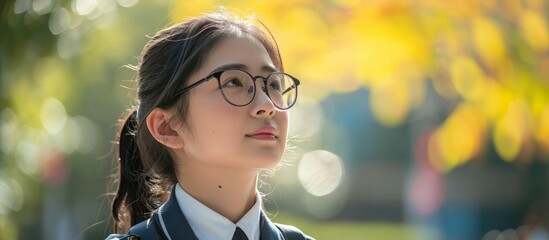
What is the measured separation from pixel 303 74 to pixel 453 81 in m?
1.02

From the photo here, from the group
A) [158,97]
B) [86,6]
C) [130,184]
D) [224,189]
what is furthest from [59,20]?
[224,189]

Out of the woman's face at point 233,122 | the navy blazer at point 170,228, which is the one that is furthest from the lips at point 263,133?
the navy blazer at point 170,228

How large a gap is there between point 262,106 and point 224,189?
0.23m

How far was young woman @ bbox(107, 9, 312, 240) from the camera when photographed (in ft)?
8.00

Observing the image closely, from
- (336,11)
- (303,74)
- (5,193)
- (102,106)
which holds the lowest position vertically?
(102,106)

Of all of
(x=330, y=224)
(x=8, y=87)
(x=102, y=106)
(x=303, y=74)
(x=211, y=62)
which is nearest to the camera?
(x=211, y=62)

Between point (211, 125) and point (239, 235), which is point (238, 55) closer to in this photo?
point (211, 125)

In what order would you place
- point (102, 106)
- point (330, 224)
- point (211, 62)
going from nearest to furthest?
1. point (211, 62)
2. point (102, 106)
3. point (330, 224)

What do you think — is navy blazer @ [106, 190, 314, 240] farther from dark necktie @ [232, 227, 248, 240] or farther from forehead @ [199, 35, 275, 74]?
forehead @ [199, 35, 275, 74]

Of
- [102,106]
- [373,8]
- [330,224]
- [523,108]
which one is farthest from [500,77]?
[330,224]

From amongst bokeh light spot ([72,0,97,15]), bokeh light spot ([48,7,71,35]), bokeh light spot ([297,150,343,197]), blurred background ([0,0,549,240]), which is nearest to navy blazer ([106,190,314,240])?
blurred background ([0,0,549,240])

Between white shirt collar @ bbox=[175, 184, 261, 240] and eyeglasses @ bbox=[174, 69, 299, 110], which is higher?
eyeglasses @ bbox=[174, 69, 299, 110]

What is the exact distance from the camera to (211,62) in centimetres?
255

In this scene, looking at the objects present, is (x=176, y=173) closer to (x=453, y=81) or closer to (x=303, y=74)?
(x=453, y=81)
